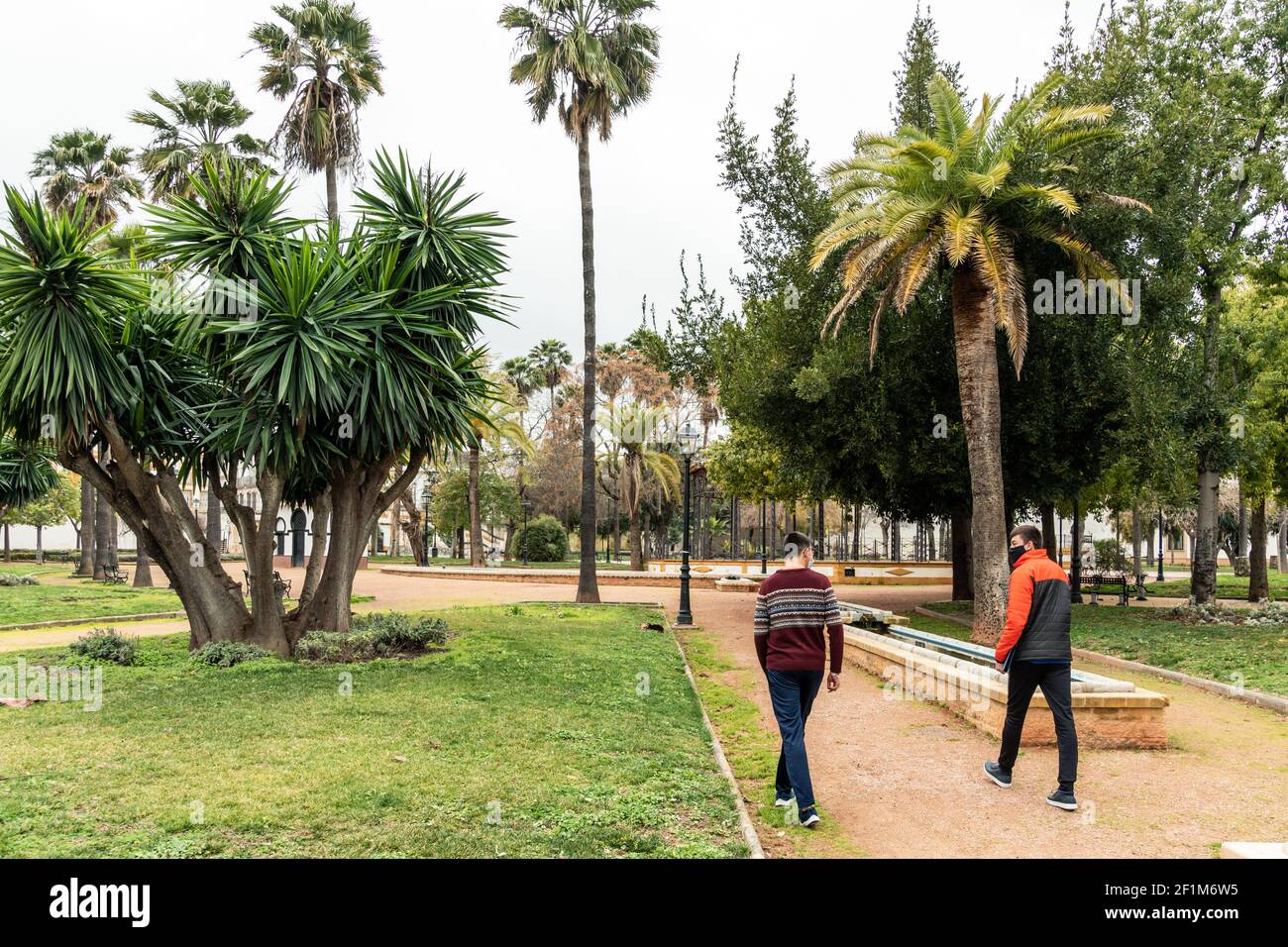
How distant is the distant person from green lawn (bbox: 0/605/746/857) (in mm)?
2314

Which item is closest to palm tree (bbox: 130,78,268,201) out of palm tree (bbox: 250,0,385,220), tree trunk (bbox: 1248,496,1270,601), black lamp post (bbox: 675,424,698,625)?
palm tree (bbox: 250,0,385,220)

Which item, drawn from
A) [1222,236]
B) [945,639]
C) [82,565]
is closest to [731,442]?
[1222,236]

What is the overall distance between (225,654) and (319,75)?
55.4 ft

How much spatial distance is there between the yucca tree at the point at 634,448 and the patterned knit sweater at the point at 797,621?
100 ft

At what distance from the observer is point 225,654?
11844mm

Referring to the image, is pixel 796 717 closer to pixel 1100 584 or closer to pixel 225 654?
pixel 225 654

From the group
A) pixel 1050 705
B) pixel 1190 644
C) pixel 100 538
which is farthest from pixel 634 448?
pixel 1050 705

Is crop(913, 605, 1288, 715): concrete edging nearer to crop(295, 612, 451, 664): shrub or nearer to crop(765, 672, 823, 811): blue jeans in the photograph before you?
crop(765, 672, 823, 811): blue jeans

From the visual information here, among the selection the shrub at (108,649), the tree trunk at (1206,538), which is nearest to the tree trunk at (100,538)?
the shrub at (108,649)

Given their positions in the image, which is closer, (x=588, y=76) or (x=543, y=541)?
(x=588, y=76)

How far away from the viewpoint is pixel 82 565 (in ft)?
110

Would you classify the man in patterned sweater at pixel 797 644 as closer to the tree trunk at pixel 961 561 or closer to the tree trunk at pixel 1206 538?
the tree trunk at pixel 1206 538

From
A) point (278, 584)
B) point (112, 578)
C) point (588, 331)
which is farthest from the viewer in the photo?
point (112, 578)

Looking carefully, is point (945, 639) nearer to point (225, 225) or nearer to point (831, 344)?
point (831, 344)
